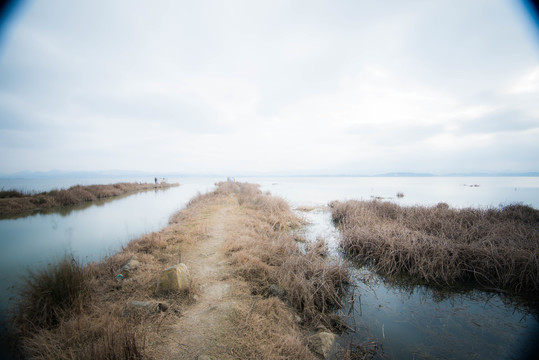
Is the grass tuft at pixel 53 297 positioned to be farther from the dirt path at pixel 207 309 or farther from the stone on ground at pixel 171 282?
the dirt path at pixel 207 309

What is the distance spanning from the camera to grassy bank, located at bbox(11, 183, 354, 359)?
310 centimetres

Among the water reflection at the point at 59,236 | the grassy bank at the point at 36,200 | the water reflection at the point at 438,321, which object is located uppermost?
the grassy bank at the point at 36,200

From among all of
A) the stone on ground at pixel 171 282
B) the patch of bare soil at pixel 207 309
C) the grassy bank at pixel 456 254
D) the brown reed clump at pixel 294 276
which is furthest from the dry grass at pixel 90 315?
the grassy bank at pixel 456 254

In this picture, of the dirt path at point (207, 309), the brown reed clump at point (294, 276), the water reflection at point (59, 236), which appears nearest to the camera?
the dirt path at point (207, 309)

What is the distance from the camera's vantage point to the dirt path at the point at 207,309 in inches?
128

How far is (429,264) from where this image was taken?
6383mm

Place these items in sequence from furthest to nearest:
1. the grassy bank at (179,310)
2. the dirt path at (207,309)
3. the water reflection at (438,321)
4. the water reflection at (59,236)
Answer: the water reflection at (59,236)
the water reflection at (438,321)
the dirt path at (207,309)
the grassy bank at (179,310)

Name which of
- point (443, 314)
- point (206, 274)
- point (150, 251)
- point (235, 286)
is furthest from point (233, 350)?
point (150, 251)

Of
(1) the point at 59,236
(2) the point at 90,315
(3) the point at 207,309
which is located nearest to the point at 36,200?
(1) the point at 59,236

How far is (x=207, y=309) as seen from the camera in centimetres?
427

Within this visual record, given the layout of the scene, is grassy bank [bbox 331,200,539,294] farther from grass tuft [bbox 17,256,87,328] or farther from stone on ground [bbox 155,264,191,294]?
grass tuft [bbox 17,256,87,328]

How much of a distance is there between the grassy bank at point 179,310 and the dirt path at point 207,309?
19 mm

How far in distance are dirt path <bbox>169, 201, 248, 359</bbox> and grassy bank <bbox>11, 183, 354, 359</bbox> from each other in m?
0.02

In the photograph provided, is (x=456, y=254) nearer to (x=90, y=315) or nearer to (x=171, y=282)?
(x=171, y=282)
